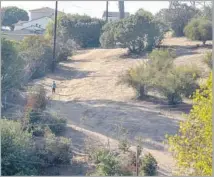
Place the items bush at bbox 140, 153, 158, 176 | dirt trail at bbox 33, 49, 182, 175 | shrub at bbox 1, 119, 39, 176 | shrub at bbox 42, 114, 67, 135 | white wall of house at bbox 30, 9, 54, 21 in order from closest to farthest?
shrub at bbox 1, 119, 39, 176
bush at bbox 140, 153, 158, 176
shrub at bbox 42, 114, 67, 135
dirt trail at bbox 33, 49, 182, 175
white wall of house at bbox 30, 9, 54, 21

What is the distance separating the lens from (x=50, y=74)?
22.4 meters

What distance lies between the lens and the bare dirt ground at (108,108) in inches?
482

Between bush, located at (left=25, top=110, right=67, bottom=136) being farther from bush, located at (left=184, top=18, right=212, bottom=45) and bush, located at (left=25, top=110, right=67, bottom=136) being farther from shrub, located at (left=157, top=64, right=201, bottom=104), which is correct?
bush, located at (left=184, top=18, right=212, bottom=45)

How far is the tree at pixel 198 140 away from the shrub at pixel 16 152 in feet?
13.4

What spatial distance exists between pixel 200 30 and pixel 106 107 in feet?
38.2

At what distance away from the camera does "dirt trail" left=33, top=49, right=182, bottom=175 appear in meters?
12.6

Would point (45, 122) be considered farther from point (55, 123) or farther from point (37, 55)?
point (37, 55)

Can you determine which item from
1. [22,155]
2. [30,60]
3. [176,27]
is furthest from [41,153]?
[176,27]


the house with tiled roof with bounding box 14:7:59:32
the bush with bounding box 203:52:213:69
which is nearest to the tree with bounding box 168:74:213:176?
the bush with bounding box 203:52:213:69

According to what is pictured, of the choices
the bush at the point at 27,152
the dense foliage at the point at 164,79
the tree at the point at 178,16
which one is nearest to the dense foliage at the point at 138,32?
the tree at the point at 178,16

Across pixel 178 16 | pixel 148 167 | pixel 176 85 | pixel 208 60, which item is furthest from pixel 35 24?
pixel 148 167

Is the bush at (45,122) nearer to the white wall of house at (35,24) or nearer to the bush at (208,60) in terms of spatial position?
the bush at (208,60)

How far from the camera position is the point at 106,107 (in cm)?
1556

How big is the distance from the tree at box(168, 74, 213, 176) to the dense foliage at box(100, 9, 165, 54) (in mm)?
19800
